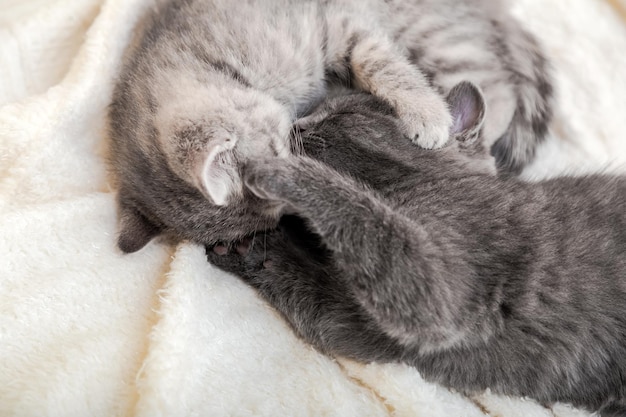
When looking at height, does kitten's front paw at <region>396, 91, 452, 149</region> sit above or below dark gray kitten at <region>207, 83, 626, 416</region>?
above

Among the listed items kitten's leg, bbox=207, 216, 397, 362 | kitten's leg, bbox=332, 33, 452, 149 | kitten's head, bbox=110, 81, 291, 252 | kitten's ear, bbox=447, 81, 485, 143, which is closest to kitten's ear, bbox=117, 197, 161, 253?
kitten's head, bbox=110, 81, 291, 252

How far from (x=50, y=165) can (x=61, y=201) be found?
0.39ft

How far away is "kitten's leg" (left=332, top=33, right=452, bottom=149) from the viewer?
147 cm

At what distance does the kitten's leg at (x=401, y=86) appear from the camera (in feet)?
4.83

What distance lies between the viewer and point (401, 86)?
5.02 ft

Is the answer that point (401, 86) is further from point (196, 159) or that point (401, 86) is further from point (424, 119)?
point (196, 159)

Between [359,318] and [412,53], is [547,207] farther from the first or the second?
[412,53]

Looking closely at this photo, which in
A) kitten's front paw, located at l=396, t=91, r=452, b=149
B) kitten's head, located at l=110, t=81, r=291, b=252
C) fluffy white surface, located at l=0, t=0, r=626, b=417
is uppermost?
kitten's front paw, located at l=396, t=91, r=452, b=149

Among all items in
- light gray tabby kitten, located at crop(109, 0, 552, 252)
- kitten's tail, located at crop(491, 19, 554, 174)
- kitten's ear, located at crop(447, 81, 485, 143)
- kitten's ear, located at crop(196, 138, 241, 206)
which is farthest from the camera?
kitten's tail, located at crop(491, 19, 554, 174)

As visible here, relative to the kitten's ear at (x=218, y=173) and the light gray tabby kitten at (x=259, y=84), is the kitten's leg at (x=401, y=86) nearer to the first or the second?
the light gray tabby kitten at (x=259, y=84)

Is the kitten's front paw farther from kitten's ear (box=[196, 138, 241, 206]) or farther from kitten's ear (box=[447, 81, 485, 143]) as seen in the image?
kitten's ear (box=[196, 138, 241, 206])

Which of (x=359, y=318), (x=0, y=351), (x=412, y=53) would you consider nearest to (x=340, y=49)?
(x=412, y=53)

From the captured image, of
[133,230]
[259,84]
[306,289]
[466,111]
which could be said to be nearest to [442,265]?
[306,289]

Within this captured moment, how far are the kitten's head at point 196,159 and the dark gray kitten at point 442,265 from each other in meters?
0.08
